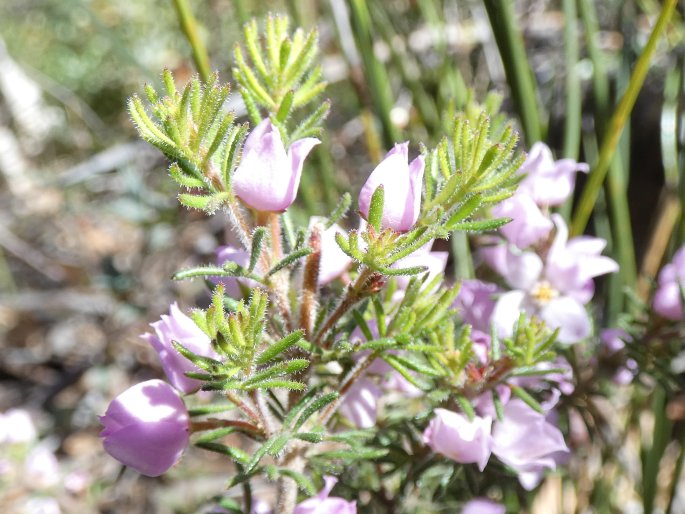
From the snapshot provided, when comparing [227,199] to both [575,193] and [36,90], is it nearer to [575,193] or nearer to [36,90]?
[575,193]

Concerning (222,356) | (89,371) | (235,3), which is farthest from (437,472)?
(89,371)

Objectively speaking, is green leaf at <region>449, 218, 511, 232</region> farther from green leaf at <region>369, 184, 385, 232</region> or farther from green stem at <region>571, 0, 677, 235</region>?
green stem at <region>571, 0, 677, 235</region>

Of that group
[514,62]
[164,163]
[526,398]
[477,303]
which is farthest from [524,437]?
[164,163]

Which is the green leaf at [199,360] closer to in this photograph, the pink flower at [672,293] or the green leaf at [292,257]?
the green leaf at [292,257]

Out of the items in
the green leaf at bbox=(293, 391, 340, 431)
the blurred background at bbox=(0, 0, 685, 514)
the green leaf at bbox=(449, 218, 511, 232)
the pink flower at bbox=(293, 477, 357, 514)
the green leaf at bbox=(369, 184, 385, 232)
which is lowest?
the blurred background at bbox=(0, 0, 685, 514)

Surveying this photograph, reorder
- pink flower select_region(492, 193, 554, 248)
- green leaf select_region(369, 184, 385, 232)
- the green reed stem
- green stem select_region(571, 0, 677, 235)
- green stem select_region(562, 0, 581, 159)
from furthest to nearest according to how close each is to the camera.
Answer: green stem select_region(562, 0, 581, 159) → the green reed stem → green stem select_region(571, 0, 677, 235) → pink flower select_region(492, 193, 554, 248) → green leaf select_region(369, 184, 385, 232)

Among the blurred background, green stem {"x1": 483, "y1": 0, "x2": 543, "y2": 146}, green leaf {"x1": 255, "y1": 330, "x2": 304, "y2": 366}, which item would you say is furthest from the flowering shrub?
the blurred background

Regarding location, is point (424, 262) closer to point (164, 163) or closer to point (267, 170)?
point (267, 170)
